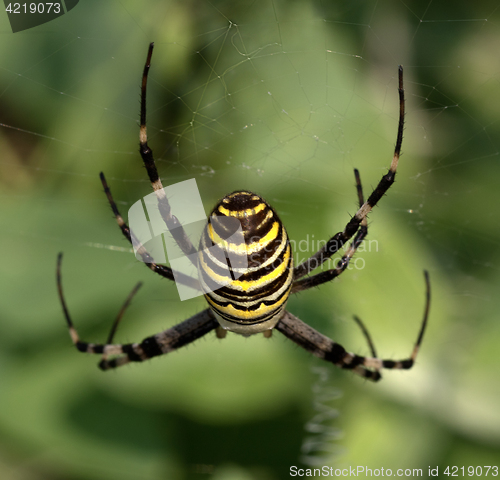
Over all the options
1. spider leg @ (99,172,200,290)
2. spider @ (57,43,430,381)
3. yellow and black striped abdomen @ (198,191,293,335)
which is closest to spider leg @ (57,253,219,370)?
spider @ (57,43,430,381)

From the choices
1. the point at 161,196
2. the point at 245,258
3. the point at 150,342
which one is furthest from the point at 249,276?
the point at 150,342

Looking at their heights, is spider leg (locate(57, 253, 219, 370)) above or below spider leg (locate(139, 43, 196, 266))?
below

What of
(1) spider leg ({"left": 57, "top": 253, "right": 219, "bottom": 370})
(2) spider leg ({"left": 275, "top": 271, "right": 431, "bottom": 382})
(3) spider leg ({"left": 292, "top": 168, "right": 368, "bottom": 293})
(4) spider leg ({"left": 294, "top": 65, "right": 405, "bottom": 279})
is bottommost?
(2) spider leg ({"left": 275, "top": 271, "right": 431, "bottom": 382})

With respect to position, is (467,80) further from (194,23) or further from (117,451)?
(117,451)

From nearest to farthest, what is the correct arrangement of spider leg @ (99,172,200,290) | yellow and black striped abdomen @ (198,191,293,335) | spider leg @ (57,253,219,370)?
yellow and black striped abdomen @ (198,191,293,335), spider leg @ (99,172,200,290), spider leg @ (57,253,219,370)

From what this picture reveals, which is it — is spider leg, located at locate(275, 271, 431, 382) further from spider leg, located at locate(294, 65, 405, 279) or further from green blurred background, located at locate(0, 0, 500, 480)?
spider leg, located at locate(294, 65, 405, 279)
